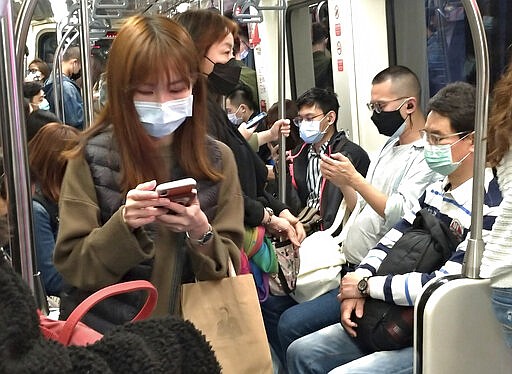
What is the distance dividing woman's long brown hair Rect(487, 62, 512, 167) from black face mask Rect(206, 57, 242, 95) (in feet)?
2.74

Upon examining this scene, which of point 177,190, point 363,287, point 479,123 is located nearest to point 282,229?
point 363,287

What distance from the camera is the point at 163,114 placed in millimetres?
1506

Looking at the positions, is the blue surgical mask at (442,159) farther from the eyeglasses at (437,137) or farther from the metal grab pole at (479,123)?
the metal grab pole at (479,123)

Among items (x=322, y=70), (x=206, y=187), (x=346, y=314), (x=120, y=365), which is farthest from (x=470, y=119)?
(x=322, y=70)

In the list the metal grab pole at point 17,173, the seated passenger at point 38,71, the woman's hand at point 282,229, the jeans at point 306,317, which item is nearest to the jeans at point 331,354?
the jeans at point 306,317

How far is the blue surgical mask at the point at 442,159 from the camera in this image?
7.67 ft

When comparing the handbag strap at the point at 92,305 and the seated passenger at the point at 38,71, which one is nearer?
the handbag strap at the point at 92,305

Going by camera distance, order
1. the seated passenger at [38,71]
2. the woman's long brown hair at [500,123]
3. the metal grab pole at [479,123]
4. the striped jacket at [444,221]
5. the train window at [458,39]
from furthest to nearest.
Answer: the seated passenger at [38,71], the train window at [458,39], the striped jacket at [444,221], the woman's long brown hair at [500,123], the metal grab pole at [479,123]

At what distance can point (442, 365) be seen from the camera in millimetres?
1860

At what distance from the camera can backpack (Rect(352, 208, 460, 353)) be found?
88.1 inches

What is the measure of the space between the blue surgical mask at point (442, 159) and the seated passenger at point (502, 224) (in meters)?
0.36

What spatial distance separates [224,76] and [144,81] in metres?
0.82

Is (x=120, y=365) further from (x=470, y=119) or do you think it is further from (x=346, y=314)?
(x=470, y=119)

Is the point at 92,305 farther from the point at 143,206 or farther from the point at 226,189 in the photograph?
the point at 226,189
